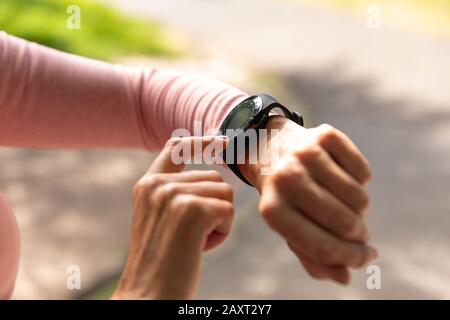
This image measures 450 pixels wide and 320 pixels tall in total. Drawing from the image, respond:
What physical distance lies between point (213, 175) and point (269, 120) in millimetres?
132

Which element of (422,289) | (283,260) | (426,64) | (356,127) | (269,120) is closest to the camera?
(269,120)

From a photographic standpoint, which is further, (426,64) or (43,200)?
(426,64)

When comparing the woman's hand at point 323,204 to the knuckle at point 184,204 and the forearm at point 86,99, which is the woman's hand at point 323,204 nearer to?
the knuckle at point 184,204

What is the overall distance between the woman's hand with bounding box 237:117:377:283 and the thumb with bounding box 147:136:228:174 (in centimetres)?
8

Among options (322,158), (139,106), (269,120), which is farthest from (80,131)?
(322,158)

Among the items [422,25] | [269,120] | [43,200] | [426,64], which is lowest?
[269,120]

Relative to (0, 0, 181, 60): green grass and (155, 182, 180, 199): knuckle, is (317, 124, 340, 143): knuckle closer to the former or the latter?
(155, 182, 180, 199): knuckle

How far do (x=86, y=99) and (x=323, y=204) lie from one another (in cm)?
39

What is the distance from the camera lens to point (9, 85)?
828 millimetres

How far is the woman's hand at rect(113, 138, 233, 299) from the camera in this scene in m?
0.55

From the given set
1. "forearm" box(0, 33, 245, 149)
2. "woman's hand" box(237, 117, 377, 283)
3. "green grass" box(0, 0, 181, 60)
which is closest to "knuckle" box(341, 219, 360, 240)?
"woman's hand" box(237, 117, 377, 283)

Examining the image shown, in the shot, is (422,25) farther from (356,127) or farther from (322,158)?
(322,158)

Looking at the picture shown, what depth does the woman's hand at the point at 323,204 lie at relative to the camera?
1.87ft

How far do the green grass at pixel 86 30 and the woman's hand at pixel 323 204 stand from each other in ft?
11.0
